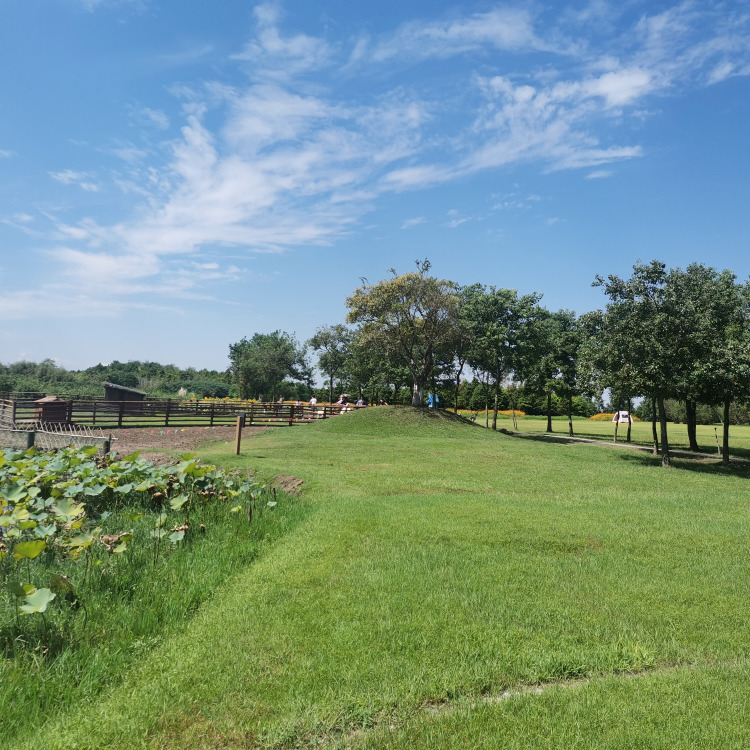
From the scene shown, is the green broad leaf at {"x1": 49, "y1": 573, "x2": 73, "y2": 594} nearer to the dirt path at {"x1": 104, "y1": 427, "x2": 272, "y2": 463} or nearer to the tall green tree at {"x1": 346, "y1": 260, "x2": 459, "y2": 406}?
the dirt path at {"x1": 104, "y1": 427, "x2": 272, "y2": 463}

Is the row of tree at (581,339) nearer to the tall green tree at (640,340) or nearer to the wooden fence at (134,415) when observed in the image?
the tall green tree at (640,340)

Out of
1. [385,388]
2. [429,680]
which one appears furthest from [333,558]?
[385,388]

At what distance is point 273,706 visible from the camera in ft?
11.7

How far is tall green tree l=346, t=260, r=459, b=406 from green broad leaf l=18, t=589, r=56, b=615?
1208 inches

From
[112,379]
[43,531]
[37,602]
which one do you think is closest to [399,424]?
[43,531]

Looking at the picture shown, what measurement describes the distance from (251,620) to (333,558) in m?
1.77

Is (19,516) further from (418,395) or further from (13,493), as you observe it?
(418,395)

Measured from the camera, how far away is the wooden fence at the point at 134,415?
28.0m

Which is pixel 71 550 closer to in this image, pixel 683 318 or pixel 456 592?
pixel 456 592

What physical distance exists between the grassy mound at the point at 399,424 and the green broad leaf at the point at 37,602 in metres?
24.5

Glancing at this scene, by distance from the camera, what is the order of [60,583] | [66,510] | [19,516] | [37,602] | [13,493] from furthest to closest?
[13,493] < [66,510] < [19,516] < [60,583] < [37,602]

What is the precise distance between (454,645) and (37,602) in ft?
11.1

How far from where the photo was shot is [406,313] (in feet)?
113

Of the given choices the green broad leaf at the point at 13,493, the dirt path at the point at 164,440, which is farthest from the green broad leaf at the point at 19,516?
the dirt path at the point at 164,440
